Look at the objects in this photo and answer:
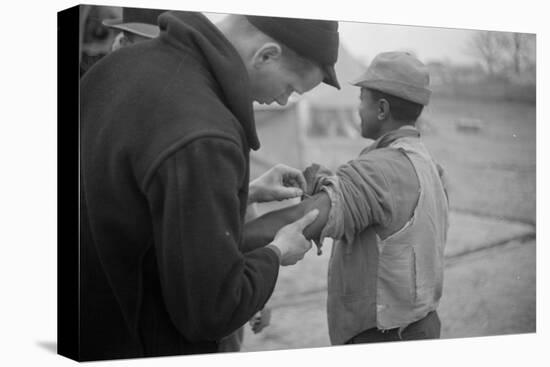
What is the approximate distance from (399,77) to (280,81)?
0.97 meters

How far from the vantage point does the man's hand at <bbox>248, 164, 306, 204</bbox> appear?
6.81 meters

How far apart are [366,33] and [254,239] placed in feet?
5.58

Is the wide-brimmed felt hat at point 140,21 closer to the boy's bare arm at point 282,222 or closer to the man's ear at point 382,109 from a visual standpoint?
the boy's bare arm at point 282,222

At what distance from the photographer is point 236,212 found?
20.7 feet

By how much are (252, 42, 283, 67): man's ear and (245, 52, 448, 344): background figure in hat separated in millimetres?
728

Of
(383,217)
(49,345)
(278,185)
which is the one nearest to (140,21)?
(278,185)

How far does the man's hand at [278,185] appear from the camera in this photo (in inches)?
268

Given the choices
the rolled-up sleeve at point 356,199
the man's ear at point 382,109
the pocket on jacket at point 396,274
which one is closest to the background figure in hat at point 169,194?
the rolled-up sleeve at point 356,199

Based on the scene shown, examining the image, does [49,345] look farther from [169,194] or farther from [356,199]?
[356,199]

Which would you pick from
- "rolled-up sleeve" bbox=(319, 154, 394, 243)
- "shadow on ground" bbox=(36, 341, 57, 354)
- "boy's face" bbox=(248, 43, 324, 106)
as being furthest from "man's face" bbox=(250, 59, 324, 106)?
"shadow on ground" bbox=(36, 341, 57, 354)

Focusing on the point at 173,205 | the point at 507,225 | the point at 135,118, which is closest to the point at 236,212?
the point at 173,205

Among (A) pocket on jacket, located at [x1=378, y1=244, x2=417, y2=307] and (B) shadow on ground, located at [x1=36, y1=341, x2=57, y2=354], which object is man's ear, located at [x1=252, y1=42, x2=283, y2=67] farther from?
(B) shadow on ground, located at [x1=36, y1=341, x2=57, y2=354]

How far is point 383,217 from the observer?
277 inches

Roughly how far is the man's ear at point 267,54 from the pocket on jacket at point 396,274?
4.84 feet
